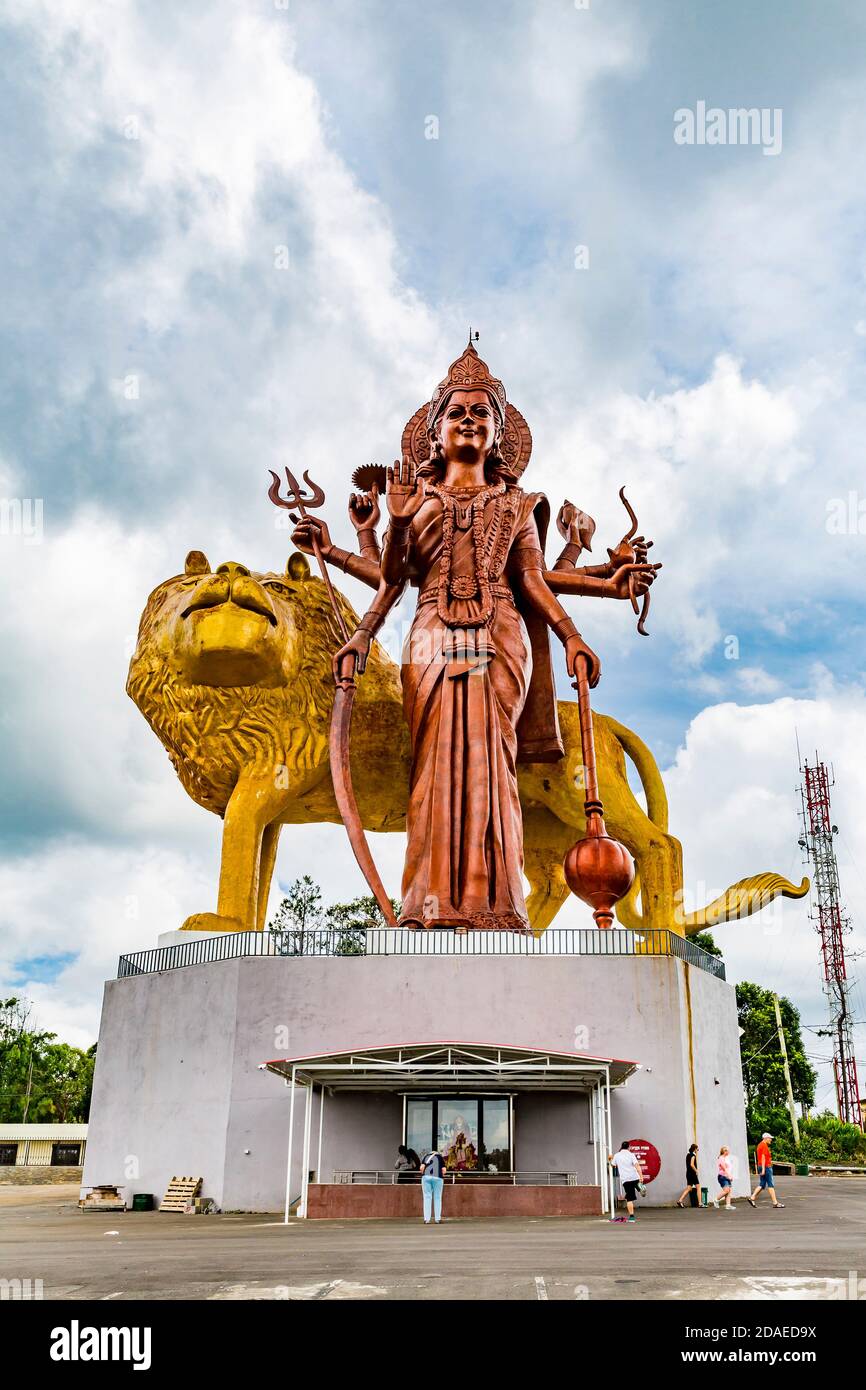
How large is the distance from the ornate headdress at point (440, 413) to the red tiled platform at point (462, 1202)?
39.9 feet

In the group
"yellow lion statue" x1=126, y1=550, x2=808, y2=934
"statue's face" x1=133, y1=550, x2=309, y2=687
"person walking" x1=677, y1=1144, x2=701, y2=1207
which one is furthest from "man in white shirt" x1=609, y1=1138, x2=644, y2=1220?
"statue's face" x1=133, y1=550, x2=309, y2=687

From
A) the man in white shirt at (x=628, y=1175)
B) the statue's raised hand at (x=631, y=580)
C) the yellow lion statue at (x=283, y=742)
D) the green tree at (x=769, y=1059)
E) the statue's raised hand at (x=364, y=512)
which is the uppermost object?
the statue's raised hand at (x=364, y=512)

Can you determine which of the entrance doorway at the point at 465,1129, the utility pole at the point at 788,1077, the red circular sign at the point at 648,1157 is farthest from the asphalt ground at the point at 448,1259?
the utility pole at the point at 788,1077

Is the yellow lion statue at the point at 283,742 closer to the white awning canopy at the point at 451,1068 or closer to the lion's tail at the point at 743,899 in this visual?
the lion's tail at the point at 743,899

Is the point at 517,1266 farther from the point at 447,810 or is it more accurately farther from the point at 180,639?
the point at 180,639

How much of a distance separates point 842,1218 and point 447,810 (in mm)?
7395

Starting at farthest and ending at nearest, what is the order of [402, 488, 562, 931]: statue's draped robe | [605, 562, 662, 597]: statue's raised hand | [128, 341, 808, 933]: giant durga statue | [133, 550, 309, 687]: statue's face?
[605, 562, 662, 597]: statue's raised hand
[133, 550, 309, 687]: statue's face
[128, 341, 808, 933]: giant durga statue
[402, 488, 562, 931]: statue's draped robe

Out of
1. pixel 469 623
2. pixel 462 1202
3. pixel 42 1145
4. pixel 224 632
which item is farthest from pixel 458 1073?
pixel 42 1145

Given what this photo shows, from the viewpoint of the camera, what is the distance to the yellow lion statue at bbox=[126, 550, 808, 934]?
17484mm

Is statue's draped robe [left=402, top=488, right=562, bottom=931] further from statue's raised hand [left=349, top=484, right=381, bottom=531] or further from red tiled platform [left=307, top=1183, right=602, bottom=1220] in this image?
red tiled platform [left=307, top=1183, right=602, bottom=1220]

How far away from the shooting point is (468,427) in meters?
19.6

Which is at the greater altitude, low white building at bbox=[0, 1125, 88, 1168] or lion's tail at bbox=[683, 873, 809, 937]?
lion's tail at bbox=[683, 873, 809, 937]

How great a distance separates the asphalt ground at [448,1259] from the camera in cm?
625

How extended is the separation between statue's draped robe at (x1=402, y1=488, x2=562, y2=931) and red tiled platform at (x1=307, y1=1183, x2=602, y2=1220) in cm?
423
